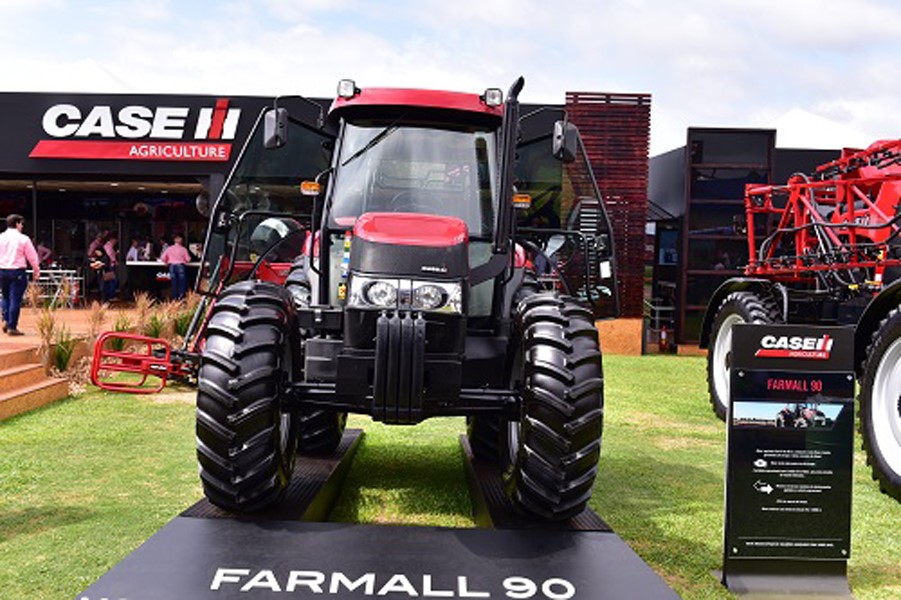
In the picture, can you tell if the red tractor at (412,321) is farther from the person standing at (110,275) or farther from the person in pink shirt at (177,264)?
the person standing at (110,275)

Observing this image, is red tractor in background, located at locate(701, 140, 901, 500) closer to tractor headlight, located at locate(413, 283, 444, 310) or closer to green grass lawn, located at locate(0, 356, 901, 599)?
green grass lawn, located at locate(0, 356, 901, 599)

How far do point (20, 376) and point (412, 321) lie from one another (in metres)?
6.18

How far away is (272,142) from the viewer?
5258 mm

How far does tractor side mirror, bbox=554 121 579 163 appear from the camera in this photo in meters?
5.07

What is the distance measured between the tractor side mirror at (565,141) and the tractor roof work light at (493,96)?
414 mm

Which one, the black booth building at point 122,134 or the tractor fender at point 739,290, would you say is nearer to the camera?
the tractor fender at point 739,290

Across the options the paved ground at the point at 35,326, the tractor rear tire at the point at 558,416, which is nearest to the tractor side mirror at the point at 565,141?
the tractor rear tire at the point at 558,416

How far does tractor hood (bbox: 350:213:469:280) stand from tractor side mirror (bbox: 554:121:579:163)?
787mm

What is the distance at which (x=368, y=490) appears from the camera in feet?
19.8

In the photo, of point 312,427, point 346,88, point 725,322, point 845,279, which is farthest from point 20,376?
point 845,279

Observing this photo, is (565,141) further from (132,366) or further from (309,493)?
(132,366)

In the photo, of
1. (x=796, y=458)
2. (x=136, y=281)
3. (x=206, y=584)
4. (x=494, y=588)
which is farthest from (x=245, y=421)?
(x=136, y=281)

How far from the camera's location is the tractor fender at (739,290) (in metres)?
8.98

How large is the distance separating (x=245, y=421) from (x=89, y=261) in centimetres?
2005
